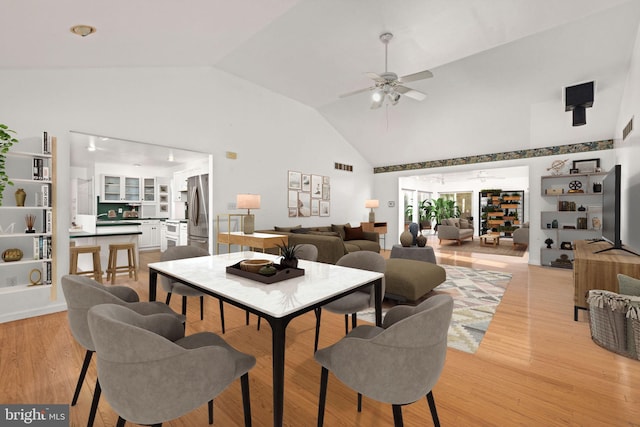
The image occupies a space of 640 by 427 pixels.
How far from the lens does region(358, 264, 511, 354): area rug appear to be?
108 inches

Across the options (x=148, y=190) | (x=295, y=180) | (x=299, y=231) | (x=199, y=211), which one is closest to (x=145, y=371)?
(x=199, y=211)

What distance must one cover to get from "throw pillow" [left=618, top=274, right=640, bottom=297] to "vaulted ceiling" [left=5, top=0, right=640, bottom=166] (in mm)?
2990

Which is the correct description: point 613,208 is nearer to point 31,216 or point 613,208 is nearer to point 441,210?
point 31,216

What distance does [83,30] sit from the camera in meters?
2.68

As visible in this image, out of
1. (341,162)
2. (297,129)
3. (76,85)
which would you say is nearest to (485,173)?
(341,162)

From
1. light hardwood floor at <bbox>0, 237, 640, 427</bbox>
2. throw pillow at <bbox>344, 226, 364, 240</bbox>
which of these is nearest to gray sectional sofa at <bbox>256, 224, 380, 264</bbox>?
throw pillow at <bbox>344, 226, 364, 240</bbox>

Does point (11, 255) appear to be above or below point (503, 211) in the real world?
below

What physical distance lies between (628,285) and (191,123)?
18.9 feet

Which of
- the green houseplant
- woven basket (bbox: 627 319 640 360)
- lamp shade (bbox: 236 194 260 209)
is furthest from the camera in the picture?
the green houseplant

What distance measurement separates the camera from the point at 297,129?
676 cm

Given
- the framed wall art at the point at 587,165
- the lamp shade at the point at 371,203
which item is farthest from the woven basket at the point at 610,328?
the lamp shade at the point at 371,203

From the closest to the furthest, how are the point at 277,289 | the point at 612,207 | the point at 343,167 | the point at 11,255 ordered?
the point at 277,289, the point at 11,255, the point at 612,207, the point at 343,167

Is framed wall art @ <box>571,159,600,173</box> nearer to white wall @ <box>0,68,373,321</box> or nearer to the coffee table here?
the coffee table

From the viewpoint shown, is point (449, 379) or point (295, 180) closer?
point (449, 379)
